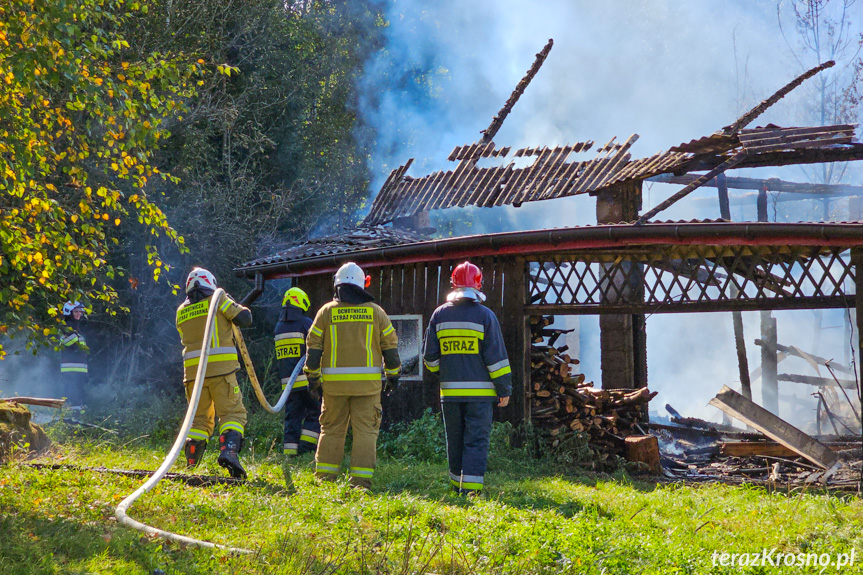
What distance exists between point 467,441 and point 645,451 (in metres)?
4.84

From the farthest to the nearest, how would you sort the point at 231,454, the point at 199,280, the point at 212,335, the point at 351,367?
1. the point at 199,280
2. the point at 212,335
3. the point at 351,367
4. the point at 231,454

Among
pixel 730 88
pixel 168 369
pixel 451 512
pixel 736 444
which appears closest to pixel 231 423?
pixel 451 512

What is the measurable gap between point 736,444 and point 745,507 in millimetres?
5289

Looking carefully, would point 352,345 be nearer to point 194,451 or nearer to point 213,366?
point 213,366

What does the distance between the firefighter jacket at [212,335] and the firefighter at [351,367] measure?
77cm

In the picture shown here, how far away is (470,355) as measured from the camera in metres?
7.37

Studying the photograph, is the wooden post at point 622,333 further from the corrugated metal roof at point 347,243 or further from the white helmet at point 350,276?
the white helmet at point 350,276

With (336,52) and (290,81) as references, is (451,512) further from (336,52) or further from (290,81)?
(336,52)

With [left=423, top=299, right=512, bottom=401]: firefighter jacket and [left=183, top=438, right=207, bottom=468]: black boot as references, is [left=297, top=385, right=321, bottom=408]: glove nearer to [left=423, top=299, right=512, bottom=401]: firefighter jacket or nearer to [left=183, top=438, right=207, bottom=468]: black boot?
[left=183, top=438, right=207, bottom=468]: black boot

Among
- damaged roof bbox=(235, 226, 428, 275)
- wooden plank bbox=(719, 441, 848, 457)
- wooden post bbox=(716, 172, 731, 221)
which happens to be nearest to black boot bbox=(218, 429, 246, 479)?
damaged roof bbox=(235, 226, 428, 275)

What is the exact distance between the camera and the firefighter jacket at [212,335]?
23.8ft

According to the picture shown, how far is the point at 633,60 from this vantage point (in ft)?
147

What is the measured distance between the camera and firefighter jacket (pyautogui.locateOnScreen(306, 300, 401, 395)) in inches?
280

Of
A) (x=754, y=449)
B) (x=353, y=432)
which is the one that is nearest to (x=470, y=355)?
(x=353, y=432)
